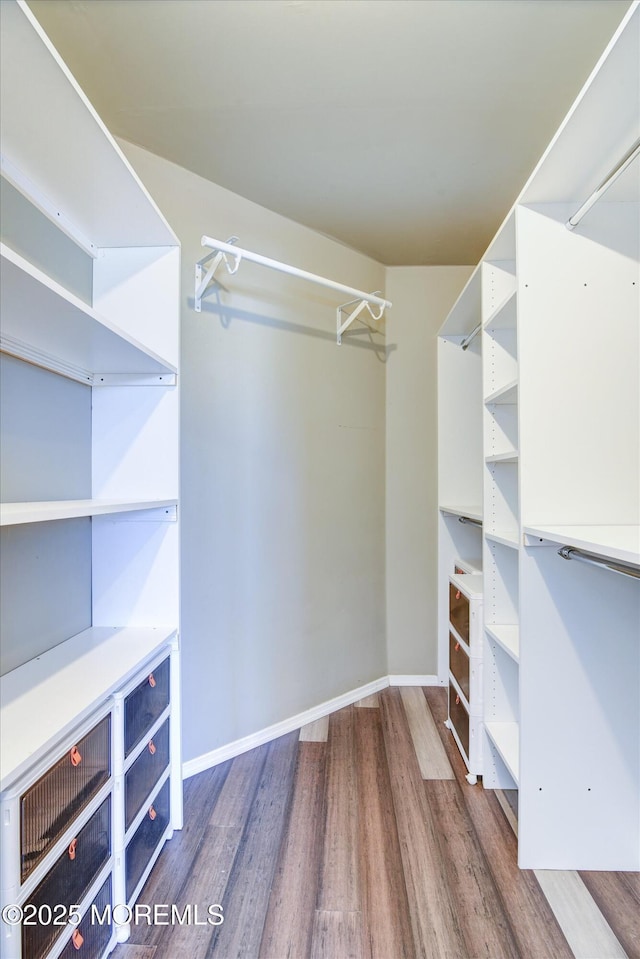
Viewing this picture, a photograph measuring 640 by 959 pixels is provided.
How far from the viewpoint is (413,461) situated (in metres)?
2.94

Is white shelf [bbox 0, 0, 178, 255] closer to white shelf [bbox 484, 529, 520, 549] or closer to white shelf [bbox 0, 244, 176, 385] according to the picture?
white shelf [bbox 0, 244, 176, 385]

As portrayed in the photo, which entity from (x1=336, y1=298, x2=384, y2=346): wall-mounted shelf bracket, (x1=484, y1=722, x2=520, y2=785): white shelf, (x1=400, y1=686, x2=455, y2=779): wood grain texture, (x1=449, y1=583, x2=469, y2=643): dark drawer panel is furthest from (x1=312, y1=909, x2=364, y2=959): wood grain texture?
(x1=336, y1=298, x2=384, y2=346): wall-mounted shelf bracket

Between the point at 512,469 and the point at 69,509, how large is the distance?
1.60 meters

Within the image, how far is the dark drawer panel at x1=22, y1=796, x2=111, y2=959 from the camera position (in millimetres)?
895

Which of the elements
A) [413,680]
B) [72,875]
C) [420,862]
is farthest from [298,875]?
[413,680]

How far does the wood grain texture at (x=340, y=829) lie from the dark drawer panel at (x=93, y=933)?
561 mm

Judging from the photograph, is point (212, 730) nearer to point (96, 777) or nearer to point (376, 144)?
point (96, 777)

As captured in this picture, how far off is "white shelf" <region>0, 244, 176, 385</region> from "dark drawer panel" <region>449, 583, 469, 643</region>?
1523 mm

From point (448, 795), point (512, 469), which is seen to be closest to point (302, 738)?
point (448, 795)

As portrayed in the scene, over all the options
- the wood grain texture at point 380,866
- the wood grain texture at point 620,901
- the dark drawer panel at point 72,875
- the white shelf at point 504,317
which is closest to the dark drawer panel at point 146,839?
the dark drawer panel at point 72,875

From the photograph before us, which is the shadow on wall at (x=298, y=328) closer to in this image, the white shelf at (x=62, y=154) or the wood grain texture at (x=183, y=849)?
the white shelf at (x=62, y=154)

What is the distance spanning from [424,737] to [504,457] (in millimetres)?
1433

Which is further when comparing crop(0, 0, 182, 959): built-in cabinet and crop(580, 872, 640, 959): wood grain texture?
crop(580, 872, 640, 959): wood grain texture

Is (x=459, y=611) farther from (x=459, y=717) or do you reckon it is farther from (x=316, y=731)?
(x=316, y=731)
